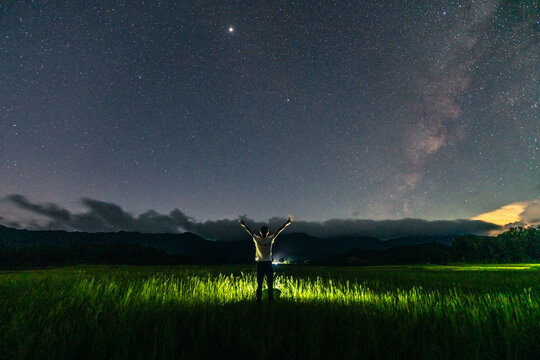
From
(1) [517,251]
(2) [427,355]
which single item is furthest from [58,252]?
(1) [517,251]

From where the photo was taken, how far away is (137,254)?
145 metres

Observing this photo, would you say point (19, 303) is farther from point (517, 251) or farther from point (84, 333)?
point (517, 251)

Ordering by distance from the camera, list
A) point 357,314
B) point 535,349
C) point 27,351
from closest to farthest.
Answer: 1. point 27,351
2. point 535,349
3. point 357,314

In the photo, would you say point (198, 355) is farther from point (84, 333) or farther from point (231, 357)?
point (84, 333)

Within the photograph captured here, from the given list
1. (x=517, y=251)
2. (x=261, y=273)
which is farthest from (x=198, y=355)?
(x=517, y=251)

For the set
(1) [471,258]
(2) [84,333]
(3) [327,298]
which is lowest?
(1) [471,258]

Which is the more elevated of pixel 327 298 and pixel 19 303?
pixel 19 303

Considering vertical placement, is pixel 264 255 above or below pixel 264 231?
below

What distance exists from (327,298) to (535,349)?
6.59 m

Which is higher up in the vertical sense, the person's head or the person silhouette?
the person's head

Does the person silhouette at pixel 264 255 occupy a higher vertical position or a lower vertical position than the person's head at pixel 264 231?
lower

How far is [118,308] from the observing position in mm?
7305

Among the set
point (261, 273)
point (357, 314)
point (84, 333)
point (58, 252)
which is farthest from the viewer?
point (58, 252)

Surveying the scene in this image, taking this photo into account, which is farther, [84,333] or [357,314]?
[357,314]
